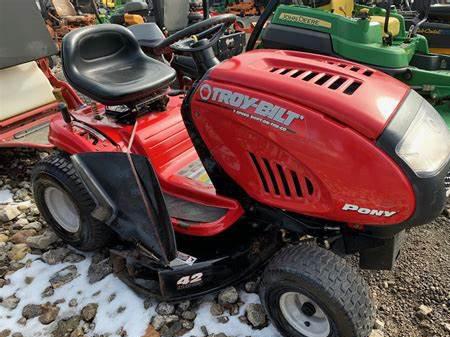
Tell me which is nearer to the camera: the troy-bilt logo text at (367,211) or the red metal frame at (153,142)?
the troy-bilt logo text at (367,211)

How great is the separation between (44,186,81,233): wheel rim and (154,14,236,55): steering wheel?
3.38ft

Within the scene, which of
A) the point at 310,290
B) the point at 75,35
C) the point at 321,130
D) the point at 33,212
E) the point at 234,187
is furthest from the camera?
the point at 33,212

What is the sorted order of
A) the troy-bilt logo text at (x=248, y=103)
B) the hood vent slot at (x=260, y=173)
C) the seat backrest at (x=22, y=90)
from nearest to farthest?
the troy-bilt logo text at (x=248, y=103) < the hood vent slot at (x=260, y=173) < the seat backrest at (x=22, y=90)

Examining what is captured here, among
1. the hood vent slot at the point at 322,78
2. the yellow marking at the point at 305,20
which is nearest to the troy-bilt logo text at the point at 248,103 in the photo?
the hood vent slot at the point at 322,78

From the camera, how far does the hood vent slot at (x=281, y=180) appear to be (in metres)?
1.52

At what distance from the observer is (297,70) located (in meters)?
1.61

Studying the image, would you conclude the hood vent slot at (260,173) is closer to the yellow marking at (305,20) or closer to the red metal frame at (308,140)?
the red metal frame at (308,140)

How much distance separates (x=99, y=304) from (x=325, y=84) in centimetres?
141

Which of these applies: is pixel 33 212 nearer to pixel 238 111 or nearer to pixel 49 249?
pixel 49 249

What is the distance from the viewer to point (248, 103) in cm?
152

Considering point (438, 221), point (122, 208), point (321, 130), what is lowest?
point (438, 221)

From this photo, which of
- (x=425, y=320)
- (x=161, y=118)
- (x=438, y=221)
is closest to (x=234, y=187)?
(x=161, y=118)

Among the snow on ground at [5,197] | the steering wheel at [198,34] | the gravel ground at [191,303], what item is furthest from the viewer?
the snow on ground at [5,197]

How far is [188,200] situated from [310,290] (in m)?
0.73
